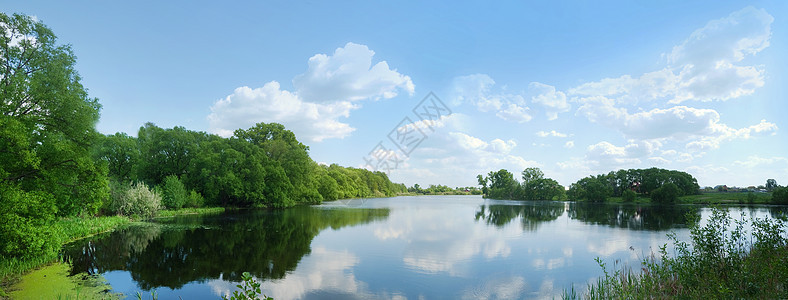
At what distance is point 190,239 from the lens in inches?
914

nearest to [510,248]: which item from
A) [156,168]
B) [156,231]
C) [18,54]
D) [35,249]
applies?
[35,249]

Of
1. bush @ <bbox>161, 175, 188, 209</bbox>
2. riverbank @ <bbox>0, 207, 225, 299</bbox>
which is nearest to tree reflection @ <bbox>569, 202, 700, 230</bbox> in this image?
riverbank @ <bbox>0, 207, 225, 299</bbox>

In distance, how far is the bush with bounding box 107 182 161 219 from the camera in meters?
33.6

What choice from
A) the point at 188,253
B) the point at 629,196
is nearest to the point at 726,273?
the point at 188,253

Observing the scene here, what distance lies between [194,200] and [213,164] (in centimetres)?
563

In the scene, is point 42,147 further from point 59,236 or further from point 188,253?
point 188,253

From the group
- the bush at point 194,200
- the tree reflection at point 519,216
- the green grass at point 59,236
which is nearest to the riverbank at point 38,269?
the green grass at point 59,236

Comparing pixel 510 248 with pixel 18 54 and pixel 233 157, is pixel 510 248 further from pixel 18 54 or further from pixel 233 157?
pixel 233 157

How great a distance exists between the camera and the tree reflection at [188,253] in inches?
580

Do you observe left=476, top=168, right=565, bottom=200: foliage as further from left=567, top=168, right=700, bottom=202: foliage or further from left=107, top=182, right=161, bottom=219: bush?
left=107, top=182, right=161, bottom=219: bush

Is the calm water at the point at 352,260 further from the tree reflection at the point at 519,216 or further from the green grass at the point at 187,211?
the green grass at the point at 187,211

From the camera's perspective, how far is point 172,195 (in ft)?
138

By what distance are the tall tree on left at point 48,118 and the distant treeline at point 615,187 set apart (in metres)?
105

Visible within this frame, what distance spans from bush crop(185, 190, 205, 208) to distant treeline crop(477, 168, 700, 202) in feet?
321
